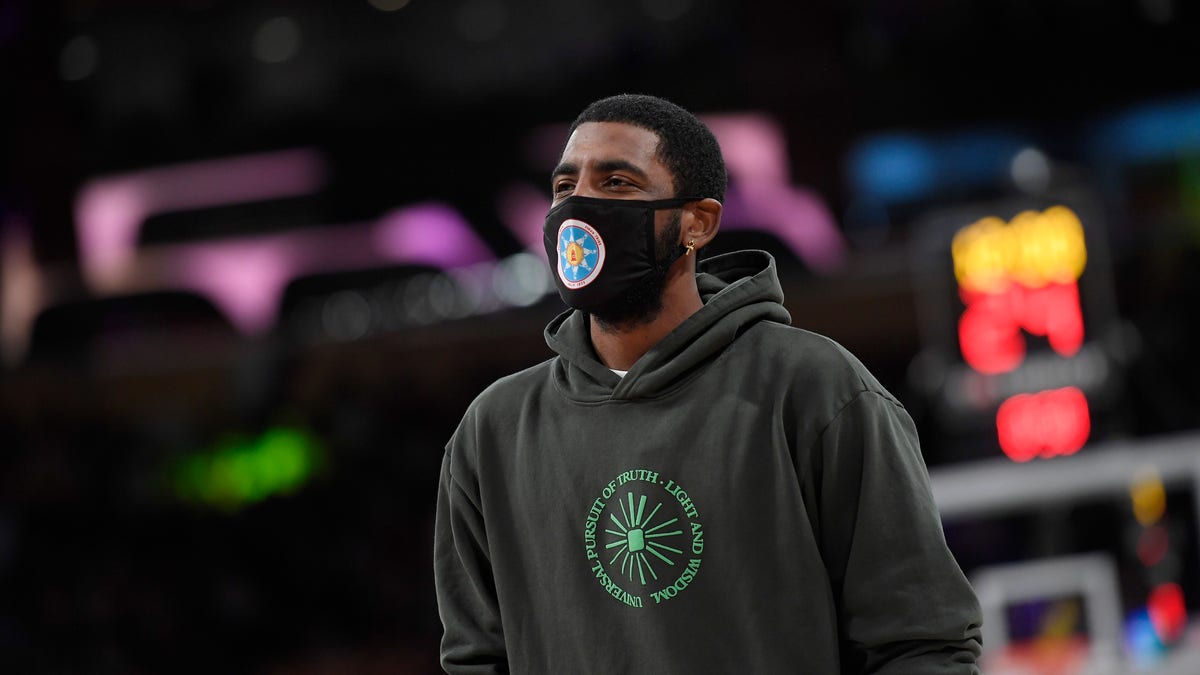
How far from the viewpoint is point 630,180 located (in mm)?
1527

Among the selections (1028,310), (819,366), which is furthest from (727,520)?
(1028,310)

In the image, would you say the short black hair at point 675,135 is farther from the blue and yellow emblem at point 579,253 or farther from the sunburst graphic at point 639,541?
the sunburst graphic at point 639,541

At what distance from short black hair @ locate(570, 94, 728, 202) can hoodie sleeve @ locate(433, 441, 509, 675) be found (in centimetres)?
40

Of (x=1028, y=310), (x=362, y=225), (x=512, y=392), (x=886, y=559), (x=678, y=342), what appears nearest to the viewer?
(x=886, y=559)

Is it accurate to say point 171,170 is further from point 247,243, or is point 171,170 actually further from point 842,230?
point 842,230

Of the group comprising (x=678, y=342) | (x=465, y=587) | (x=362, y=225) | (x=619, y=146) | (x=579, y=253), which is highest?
(x=362, y=225)

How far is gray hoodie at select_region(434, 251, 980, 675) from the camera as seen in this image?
1.39 metres

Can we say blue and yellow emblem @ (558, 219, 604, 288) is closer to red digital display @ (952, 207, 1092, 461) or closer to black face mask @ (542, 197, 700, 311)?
black face mask @ (542, 197, 700, 311)

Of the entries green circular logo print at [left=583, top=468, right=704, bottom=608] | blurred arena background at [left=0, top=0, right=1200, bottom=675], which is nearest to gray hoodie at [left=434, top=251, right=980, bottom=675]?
green circular logo print at [left=583, top=468, right=704, bottom=608]

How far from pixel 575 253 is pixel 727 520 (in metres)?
0.32

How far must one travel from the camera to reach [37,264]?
30.5 feet

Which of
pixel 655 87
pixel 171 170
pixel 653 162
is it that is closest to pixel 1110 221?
pixel 655 87

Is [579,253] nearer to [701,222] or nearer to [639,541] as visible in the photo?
[701,222]

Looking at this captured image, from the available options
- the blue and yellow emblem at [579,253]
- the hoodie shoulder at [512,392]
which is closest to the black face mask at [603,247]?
the blue and yellow emblem at [579,253]
